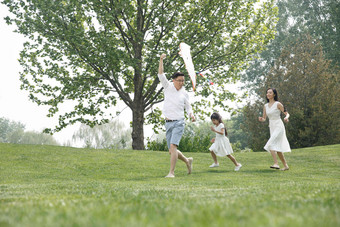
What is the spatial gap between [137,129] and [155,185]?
12159mm

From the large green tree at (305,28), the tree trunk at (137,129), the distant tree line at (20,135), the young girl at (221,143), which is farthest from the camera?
the distant tree line at (20,135)

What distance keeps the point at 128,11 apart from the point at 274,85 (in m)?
15.9

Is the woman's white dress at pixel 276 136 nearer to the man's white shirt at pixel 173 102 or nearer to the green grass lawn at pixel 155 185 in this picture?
the green grass lawn at pixel 155 185

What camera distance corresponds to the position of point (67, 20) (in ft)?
54.2

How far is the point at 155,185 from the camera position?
240 inches

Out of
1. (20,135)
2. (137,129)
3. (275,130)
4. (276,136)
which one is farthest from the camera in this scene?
(20,135)

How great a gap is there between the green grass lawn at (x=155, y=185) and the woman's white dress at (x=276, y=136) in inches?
31.9

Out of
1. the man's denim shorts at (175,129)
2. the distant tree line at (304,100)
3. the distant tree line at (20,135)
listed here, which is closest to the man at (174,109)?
the man's denim shorts at (175,129)

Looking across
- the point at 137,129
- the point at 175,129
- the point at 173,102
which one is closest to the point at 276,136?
the point at 175,129

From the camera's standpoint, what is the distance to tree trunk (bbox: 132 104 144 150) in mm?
18141

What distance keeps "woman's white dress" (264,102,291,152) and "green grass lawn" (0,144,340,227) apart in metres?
Answer: 0.81

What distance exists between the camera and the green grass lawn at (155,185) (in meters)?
1.87

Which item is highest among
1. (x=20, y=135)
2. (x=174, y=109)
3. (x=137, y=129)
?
(x=20, y=135)

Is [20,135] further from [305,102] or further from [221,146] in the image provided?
[221,146]
